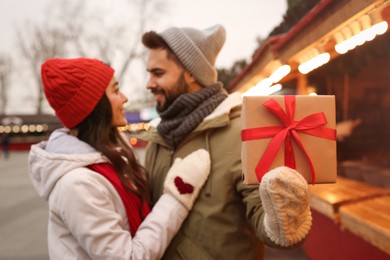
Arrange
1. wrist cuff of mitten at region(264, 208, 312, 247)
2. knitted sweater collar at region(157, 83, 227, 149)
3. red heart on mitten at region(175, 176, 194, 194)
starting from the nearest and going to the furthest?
wrist cuff of mitten at region(264, 208, 312, 247), red heart on mitten at region(175, 176, 194, 194), knitted sweater collar at region(157, 83, 227, 149)

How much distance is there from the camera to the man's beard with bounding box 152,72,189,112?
2285 mm

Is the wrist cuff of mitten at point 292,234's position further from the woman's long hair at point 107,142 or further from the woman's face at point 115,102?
the woman's face at point 115,102

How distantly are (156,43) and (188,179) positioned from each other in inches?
35.6

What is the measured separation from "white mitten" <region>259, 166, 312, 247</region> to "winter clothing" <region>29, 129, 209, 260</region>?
0.67 m

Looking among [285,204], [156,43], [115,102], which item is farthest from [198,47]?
[285,204]

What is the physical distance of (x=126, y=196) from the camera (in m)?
1.96

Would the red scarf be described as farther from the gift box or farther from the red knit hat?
the gift box

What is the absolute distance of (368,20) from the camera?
169 centimetres

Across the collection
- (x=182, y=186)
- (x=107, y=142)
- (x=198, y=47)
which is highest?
(x=198, y=47)

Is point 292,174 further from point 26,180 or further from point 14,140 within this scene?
point 14,140

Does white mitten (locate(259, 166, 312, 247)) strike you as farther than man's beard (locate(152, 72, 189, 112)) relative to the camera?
No

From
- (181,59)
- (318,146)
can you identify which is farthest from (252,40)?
(318,146)

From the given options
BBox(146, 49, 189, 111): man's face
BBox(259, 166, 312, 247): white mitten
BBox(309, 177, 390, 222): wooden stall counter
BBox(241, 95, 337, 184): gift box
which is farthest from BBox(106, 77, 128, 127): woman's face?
BBox(309, 177, 390, 222): wooden stall counter

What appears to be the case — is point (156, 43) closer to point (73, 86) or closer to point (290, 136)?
point (73, 86)
